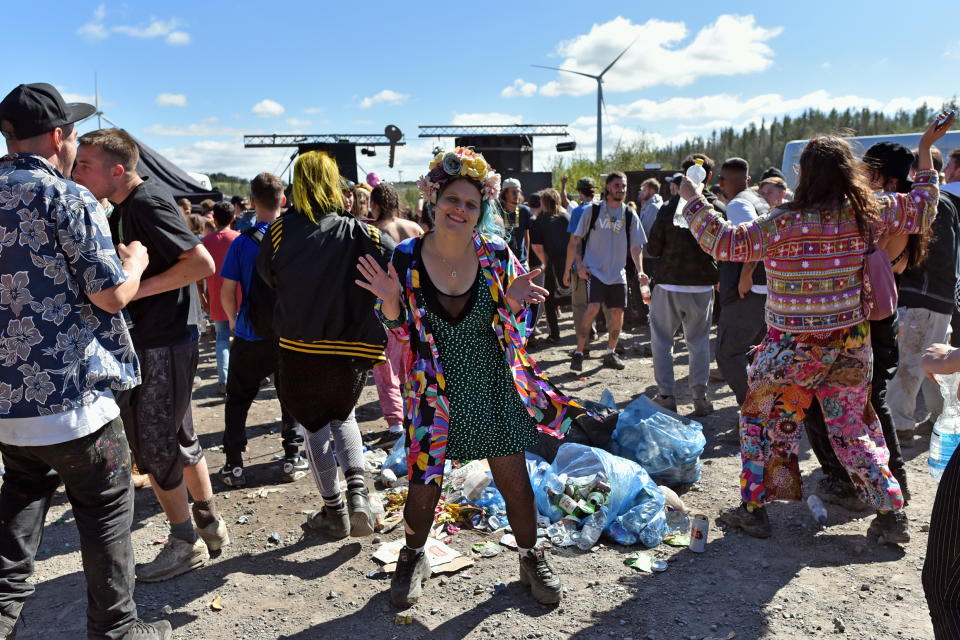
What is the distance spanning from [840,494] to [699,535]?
1.14 metres

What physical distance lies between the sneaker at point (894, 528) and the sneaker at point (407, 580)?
7.78 feet

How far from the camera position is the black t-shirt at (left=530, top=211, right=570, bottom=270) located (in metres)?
8.95

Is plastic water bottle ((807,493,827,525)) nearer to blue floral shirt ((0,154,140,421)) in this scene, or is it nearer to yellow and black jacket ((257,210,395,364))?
yellow and black jacket ((257,210,395,364))

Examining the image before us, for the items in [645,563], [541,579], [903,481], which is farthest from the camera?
[903,481]

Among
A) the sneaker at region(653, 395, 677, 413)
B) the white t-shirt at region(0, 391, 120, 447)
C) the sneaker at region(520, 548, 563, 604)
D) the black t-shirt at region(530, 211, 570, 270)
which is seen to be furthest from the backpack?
the white t-shirt at region(0, 391, 120, 447)

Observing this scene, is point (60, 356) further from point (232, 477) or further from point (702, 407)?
point (702, 407)

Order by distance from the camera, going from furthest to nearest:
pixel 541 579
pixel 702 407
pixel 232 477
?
pixel 702 407 → pixel 232 477 → pixel 541 579

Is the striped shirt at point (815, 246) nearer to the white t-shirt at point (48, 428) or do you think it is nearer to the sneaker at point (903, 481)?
the sneaker at point (903, 481)

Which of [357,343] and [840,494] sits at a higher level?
[357,343]

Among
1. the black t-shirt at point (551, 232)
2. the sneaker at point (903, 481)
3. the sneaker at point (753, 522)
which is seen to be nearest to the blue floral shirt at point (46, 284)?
the sneaker at point (753, 522)

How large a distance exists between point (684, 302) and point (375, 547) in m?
3.37

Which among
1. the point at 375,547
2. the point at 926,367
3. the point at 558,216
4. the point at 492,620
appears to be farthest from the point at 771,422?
the point at 558,216

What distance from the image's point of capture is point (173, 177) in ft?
38.5

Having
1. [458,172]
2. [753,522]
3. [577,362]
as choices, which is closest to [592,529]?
[753,522]
